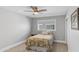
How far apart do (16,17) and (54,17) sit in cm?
258
